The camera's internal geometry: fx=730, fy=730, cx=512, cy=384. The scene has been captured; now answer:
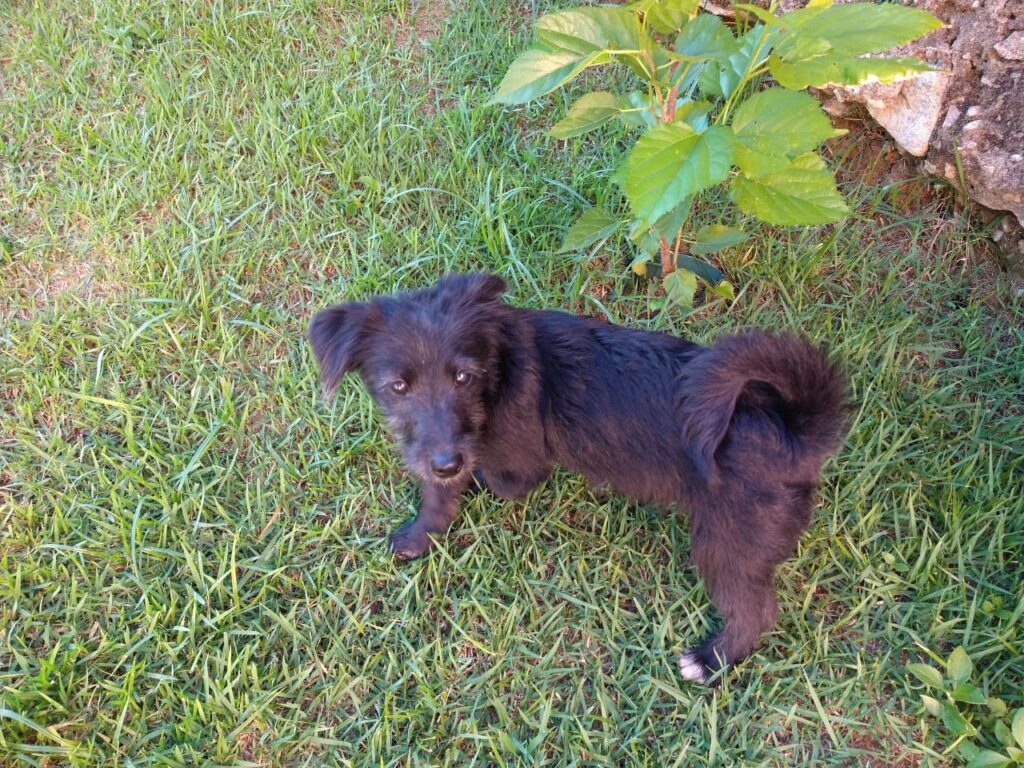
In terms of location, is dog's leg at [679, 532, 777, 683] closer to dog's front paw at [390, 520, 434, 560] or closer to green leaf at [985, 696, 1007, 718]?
green leaf at [985, 696, 1007, 718]

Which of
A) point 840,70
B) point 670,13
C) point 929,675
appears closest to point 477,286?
point 670,13

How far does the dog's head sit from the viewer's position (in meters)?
2.30

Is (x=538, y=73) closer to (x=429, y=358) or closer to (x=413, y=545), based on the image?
(x=429, y=358)

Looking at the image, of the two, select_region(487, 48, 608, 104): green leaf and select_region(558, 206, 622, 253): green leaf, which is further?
select_region(558, 206, 622, 253): green leaf

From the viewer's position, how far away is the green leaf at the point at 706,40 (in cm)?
231

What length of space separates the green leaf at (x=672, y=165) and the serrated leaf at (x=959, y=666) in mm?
1632

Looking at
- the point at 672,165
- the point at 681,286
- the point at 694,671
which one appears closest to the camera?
the point at 672,165

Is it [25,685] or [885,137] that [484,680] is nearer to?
[25,685]

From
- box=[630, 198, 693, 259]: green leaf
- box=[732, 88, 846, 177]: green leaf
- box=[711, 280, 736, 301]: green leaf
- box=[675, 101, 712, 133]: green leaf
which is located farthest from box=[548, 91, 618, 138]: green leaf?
box=[711, 280, 736, 301]: green leaf

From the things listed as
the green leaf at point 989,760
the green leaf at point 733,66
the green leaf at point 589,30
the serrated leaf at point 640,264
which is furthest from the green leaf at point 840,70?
the green leaf at point 989,760

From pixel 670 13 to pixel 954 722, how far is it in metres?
2.35

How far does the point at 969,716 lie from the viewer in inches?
88.0

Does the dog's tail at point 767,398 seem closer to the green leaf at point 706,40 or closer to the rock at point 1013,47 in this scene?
the green leaf at point 706,40

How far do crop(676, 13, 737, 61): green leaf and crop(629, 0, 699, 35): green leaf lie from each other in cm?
3
